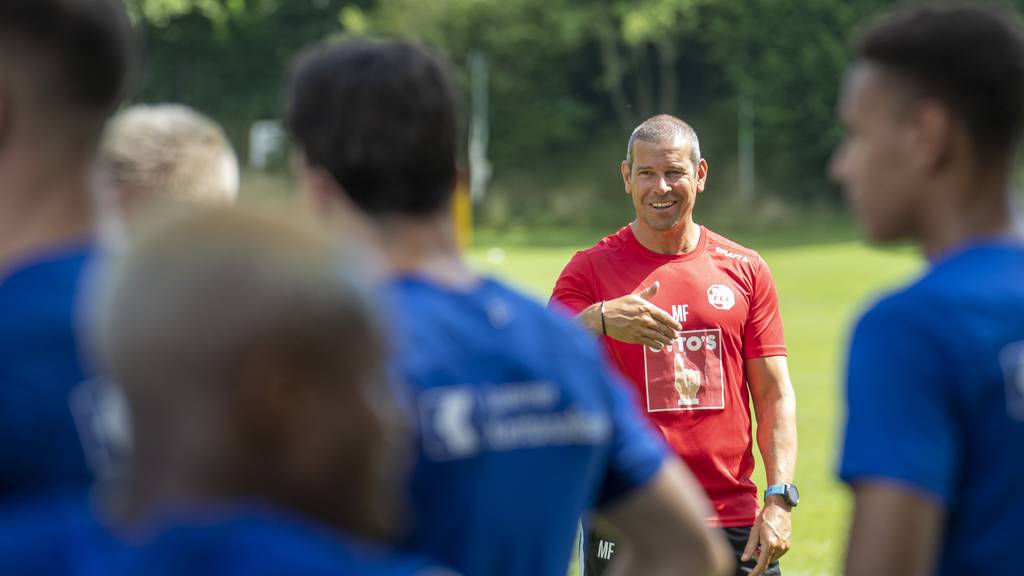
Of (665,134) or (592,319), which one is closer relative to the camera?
(592,319)

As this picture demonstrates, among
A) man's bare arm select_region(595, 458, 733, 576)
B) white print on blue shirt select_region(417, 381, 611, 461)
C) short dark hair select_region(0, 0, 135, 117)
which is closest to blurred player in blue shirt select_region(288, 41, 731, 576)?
white print on blue shirt select_region(417, 381, 611, 461)

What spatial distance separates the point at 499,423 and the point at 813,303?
85.3 ft

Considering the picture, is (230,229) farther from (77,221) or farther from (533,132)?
(533,132)

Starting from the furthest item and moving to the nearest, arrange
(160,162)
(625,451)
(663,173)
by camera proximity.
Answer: (663,173) → (160,162) → (625,451)

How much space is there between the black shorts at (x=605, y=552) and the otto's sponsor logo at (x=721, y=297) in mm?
944

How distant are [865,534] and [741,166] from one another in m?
48.4

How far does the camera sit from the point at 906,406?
2.47m

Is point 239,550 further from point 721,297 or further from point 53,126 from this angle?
point 721,297

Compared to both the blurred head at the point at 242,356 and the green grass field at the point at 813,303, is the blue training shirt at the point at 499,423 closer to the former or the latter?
the green grass field at the point at 813,303

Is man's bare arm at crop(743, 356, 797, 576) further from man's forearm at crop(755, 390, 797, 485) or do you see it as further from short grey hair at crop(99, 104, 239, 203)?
short grey hair at crop(99, 104, 239, 203)

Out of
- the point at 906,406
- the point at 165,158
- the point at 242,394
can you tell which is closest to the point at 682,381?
the point at 165,158

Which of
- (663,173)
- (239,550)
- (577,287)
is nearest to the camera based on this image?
(239,550)

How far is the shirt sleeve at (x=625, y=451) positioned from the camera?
261cm

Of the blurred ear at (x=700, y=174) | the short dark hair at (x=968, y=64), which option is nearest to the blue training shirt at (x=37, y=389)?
the short dark hair at (x=968, y=64)
